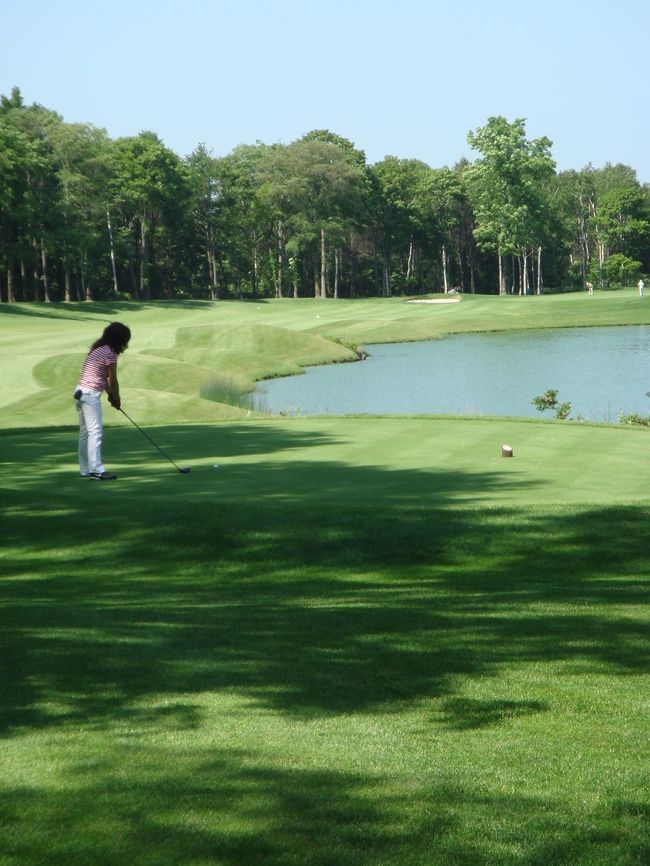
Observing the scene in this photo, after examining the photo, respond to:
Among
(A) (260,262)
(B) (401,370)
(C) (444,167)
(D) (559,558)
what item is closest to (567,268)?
(C) (444,167)

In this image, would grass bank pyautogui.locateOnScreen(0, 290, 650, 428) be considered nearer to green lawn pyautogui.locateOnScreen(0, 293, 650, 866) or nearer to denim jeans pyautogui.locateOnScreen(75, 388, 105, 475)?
denim jeans pyautogui.locateOnScreen(75, 388, 105, 475)

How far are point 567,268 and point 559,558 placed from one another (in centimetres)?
12996

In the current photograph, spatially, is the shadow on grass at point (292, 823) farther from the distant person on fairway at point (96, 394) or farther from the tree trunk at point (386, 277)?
the tree trunk at point (386, 277)

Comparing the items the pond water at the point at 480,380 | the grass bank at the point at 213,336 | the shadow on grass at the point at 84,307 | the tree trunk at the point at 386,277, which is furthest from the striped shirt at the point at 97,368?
the tree trunk at the point at 386,277

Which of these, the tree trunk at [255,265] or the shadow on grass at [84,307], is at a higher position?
the tree trunk at [255,265]

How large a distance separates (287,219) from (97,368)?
9922 centimetres

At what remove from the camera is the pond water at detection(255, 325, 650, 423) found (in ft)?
131

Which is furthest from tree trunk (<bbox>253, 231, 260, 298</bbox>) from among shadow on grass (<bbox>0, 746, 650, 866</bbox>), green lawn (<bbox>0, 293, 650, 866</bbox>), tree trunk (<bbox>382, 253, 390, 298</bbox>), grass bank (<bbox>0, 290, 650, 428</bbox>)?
shadow on grass (<bbox>0, 746, 650, 866</bbox>)

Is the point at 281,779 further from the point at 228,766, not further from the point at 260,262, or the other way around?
the point at 260,262

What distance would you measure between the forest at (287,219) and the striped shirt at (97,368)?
69.2 m

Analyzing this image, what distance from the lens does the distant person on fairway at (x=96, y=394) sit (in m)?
14.5

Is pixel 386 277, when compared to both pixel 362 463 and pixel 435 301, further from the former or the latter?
pixel 362 463

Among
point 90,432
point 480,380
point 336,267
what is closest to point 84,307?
point 336,267

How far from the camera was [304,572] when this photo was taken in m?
11.7
